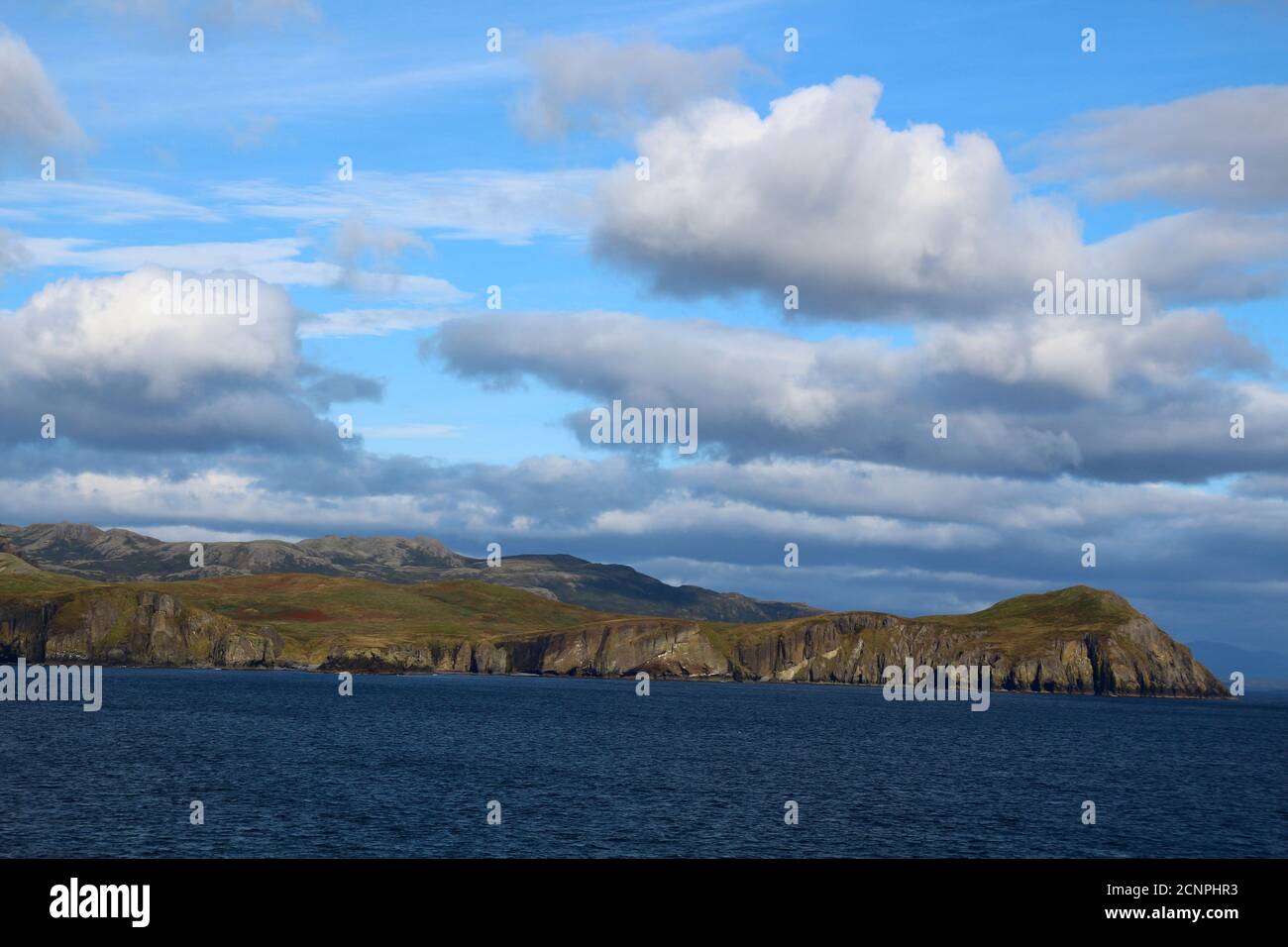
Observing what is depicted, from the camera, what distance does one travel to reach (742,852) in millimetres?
78188

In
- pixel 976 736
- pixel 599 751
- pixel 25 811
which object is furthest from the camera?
pixel 976 736

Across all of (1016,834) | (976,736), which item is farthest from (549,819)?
(976,736)

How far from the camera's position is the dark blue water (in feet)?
265

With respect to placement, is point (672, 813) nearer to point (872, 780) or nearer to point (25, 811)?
point (872, 780)

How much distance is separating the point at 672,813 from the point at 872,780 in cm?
3435

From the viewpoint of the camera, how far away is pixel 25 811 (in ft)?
281

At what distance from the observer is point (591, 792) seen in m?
104

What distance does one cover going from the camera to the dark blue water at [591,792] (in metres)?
80.6
